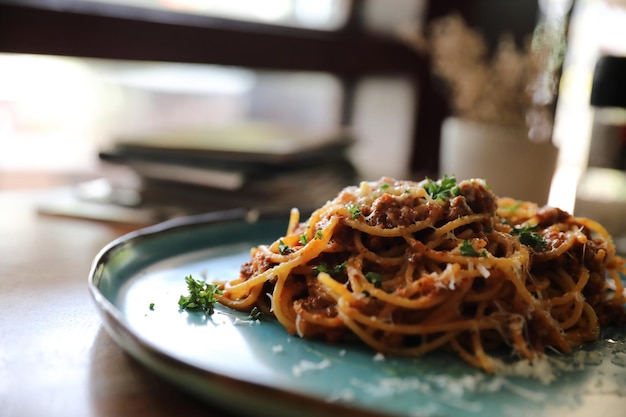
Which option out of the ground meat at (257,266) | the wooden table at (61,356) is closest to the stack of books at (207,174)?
the wooden table at (61,356)

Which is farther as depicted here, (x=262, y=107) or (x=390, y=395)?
(x=262, y=107)

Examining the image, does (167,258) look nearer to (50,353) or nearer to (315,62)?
(50,353)

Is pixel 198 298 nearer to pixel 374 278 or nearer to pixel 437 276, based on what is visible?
pixel 374 278

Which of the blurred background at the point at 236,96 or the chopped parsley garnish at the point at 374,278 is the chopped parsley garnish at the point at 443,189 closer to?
the chopped parsley garnish at the point at 374,278

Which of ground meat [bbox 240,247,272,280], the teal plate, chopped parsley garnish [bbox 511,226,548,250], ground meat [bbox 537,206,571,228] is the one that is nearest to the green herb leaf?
the teal plate

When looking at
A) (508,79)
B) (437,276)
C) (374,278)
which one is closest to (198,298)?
(374,278)

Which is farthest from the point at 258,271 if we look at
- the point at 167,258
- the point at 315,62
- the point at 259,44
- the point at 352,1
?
the point at 352,1

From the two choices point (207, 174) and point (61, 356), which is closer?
Result: point (61, 356)

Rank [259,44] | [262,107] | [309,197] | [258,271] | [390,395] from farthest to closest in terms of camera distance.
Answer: [262,107]
[259,44]
[309,197]
[258,271]
[390,395]
